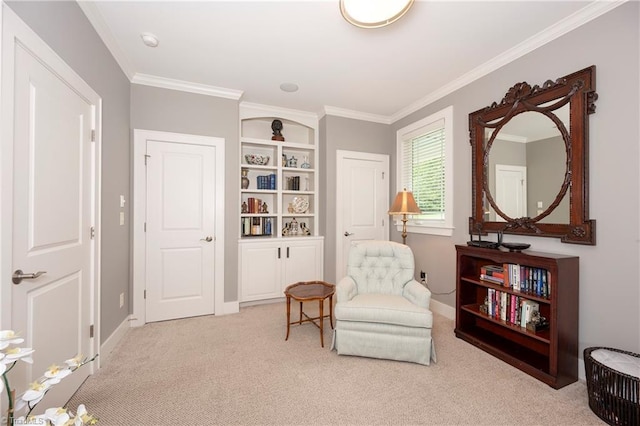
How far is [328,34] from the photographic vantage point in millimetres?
2227

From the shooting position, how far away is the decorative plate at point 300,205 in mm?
4020

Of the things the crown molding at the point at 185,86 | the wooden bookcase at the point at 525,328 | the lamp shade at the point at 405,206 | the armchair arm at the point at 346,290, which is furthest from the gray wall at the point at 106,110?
the wooden bookcase at the point at 525,328

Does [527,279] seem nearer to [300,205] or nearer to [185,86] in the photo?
[300,205]

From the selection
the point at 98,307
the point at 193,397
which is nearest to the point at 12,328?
the point at 98,307

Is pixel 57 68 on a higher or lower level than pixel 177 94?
lower

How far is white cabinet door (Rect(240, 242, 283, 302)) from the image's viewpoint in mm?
3488

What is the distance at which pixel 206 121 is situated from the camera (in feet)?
10.5

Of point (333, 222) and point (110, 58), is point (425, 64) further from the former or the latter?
point (110, 58)

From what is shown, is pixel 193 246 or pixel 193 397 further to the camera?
pixel 193 246

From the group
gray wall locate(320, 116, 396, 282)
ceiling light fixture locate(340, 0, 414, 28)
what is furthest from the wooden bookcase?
ceiling light fixture locate(340, 0, 414, 28)

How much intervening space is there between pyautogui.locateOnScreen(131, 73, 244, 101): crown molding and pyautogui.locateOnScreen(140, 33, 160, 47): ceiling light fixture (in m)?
0.63

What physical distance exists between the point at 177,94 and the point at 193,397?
9.75 ft

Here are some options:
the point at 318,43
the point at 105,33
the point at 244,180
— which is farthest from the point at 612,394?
the point at 105,33

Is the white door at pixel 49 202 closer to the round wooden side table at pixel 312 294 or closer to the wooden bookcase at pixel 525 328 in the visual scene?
the round wooden side table at pixel 312 294
